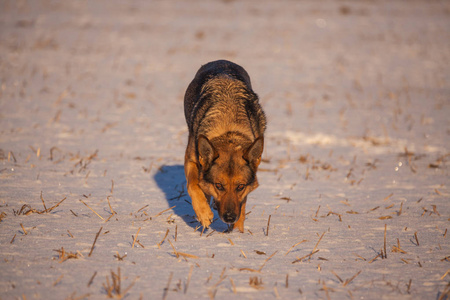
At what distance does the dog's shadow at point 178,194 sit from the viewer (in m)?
5.66

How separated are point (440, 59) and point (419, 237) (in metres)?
16.1

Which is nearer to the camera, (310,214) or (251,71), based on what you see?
(310,214)

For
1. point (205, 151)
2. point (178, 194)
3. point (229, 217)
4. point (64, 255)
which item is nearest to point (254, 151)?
point (205, 151)

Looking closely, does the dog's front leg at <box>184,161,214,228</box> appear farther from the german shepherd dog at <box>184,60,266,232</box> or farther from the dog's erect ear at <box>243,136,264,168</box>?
the dog's erect ear at <box>243,136,264,168</box>

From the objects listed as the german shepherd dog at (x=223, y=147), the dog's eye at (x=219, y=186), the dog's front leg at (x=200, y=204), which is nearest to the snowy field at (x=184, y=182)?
the dog's front leg at (x=200, y=204)

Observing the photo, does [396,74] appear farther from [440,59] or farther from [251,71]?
[251,71]

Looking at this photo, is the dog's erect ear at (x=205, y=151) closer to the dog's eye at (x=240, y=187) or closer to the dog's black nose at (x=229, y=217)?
the dog's eye at (x=240, y=187)

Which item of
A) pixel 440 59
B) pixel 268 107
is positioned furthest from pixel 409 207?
pixel 440 59

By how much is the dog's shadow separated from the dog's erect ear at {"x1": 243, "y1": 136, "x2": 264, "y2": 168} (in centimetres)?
101

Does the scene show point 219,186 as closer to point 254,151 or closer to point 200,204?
point 200,204

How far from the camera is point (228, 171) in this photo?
482cm

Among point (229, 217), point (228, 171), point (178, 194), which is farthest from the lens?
point (178, 194)

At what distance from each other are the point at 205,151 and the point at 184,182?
230 cm

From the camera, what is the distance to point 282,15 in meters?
30.2
